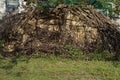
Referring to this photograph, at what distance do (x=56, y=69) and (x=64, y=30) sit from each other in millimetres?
1817

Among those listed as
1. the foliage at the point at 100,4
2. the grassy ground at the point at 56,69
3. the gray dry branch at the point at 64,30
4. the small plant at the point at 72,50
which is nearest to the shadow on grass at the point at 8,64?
the grassy ground at the point at 56,69

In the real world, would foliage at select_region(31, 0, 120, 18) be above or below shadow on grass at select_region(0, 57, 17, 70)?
above

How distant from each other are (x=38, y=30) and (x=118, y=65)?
282cm

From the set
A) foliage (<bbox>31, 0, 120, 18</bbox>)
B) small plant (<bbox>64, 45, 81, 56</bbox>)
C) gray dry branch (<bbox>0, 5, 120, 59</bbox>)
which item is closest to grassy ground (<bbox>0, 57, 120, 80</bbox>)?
small plant (<bbox>64, 45, 81, 56</bbox>)

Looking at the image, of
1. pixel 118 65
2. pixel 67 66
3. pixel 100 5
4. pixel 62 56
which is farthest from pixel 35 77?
pixel 100 5

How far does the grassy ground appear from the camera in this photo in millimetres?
8008

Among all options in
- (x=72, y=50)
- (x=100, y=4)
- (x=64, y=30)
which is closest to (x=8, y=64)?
(x=72, y=50)

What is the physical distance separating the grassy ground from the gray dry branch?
76 centimetres

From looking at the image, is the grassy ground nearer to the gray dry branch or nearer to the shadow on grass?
the shadow on grass

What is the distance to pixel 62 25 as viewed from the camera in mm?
10125

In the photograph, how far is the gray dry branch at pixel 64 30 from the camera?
10.0 metres

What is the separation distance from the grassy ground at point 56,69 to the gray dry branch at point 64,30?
0.76 meters

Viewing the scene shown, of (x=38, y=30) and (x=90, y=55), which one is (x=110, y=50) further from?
(x=38, y=30)

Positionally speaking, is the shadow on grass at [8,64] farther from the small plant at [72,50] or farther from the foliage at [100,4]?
the foliage at [100,4]
